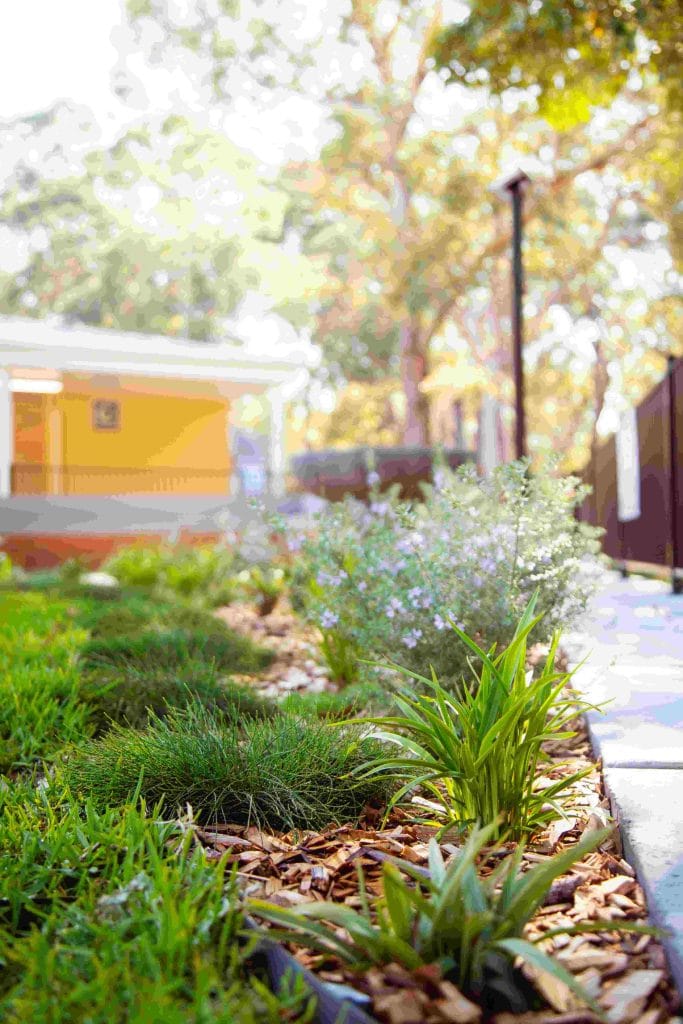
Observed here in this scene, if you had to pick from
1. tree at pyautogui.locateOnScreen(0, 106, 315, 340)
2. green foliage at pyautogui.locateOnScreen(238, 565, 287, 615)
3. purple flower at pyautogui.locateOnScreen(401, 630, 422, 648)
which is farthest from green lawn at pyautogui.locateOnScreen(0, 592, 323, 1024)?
tree at pyautogui.locateOnScreen(0, 106, 315, 340)

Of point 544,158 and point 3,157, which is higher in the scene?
point 3,157

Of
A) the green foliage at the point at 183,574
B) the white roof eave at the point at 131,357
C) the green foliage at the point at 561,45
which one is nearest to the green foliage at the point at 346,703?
the green foliage at the point at 183,574

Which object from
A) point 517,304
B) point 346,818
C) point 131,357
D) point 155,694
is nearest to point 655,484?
point 517,304

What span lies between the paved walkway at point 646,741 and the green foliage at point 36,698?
5.84 feet

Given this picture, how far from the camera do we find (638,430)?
843 centimetres

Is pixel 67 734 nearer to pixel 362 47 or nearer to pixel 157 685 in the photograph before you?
pixel 157 685

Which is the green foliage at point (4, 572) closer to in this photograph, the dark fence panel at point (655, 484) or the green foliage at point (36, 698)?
the green foliage at point (36, 698)

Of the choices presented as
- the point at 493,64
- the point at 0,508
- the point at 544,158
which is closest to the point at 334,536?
the point at 493,64

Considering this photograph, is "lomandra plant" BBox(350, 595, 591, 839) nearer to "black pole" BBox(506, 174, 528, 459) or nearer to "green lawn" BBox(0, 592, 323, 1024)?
"green lawn" BBox(0, 592, 323, 1024)

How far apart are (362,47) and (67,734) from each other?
19897 millimetres

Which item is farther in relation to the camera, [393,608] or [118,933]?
[393,608]

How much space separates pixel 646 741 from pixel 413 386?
723 inches

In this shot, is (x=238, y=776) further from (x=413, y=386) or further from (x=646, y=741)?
(x=413, y=386)

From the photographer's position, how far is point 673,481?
7184 millimetres
